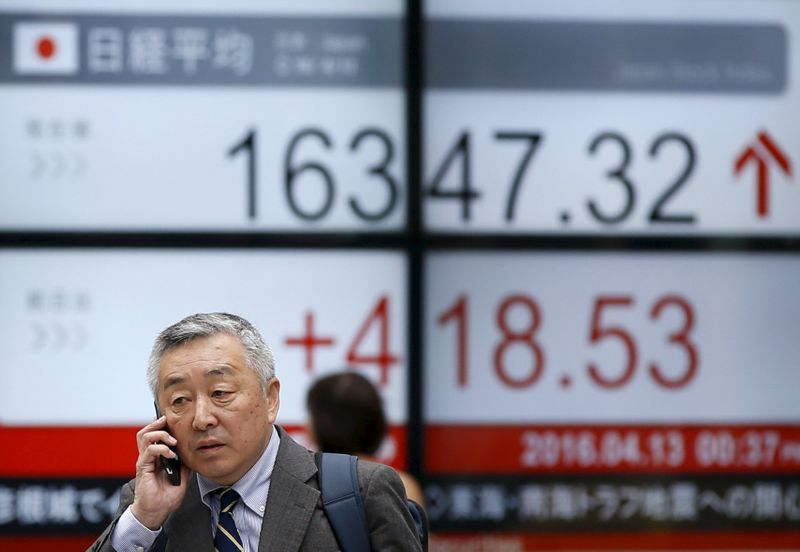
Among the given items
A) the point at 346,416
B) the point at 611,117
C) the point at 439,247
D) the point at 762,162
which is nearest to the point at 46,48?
the point at 439,247

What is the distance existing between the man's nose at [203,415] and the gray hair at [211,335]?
0.36ft

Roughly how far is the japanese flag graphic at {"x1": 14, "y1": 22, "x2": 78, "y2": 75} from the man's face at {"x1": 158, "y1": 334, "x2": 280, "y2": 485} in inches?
113

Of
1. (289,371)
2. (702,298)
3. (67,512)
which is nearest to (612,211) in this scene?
(702,298)

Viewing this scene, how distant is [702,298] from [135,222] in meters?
2.29

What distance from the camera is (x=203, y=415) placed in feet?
7.84

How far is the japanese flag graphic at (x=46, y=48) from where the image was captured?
4.98m

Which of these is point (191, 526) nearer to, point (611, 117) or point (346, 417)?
point (346, 417)

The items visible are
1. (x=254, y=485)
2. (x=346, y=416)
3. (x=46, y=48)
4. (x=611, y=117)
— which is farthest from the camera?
(x=611, y=117)

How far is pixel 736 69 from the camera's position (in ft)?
17.1

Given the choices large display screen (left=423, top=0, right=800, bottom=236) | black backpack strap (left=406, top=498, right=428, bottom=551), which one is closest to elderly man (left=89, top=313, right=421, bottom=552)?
black backpack strap (left=406, top=498, right=428, bottom=551)

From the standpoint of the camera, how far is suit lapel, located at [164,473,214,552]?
8.01 ft

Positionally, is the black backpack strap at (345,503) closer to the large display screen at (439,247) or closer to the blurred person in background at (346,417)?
the blurred person in background at (346,417)

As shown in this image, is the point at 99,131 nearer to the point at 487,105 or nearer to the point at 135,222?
A: the point at 135,222

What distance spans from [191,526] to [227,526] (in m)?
0.07
